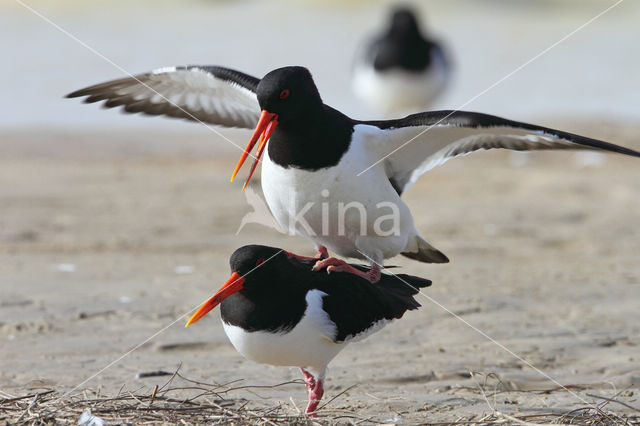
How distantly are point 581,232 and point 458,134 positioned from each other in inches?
187


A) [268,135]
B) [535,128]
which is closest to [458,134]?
[535,128]

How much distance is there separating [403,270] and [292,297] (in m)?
3.61

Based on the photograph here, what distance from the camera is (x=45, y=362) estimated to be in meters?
5.57

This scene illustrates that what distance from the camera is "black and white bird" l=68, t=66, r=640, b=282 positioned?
16.0 ft

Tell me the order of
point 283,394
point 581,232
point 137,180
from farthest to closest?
point 137,180 → point 581,232 → point 283,394

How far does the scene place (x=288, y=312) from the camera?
4.48 meters

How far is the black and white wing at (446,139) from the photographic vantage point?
499 centimetres

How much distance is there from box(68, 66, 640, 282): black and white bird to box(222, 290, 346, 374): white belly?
1.42 ft

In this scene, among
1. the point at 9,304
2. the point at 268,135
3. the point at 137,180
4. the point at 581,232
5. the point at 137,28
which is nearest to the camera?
the point at 268,135

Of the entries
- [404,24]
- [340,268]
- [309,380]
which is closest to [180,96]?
[340,268]

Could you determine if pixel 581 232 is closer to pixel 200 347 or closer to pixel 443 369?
pixel 443 369

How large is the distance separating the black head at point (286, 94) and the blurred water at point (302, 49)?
1058cm

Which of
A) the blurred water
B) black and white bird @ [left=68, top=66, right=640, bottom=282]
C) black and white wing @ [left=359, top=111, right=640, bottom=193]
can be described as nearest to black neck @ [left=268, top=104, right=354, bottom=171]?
black and white bird @ [left=68, top=66, right=640, bottom=282]

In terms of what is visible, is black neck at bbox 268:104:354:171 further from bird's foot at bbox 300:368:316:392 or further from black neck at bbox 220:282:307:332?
bird's foot at bbox 300:368:316:392
